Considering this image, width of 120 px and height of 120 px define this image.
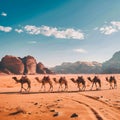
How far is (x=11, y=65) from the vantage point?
12388 centimetres

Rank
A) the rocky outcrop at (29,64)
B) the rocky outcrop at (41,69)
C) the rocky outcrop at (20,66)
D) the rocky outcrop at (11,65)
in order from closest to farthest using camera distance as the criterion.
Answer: the rocky outcrop at (11,65) → the rocky outcrop at (20,66) → the rocky outcrop at (29,64) → the rocky outcrop at (41,69)

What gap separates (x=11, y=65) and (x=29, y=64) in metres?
11.8

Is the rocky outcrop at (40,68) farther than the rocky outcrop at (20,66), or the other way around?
the rocky outcrop at (40,68)

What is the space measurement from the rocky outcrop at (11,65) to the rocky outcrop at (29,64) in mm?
3996

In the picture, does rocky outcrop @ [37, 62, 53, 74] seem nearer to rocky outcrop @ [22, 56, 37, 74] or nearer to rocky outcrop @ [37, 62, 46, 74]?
rocky outcrop @ [37, 62, 46, 74]

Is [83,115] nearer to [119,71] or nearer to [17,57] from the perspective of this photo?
[17,57]

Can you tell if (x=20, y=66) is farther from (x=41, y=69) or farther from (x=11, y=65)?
(x=41, y=69)

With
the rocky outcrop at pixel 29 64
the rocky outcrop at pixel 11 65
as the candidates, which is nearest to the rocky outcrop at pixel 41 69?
the rocky outcrop at pixel 29 64

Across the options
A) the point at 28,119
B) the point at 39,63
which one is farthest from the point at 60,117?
the point at 39,63

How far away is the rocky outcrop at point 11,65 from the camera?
402 ft

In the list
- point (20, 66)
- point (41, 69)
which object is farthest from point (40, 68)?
point (20, 66)

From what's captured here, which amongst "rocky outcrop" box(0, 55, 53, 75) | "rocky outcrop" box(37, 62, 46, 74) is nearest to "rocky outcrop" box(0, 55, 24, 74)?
"rocky outcrop" box(0, 55, 53, 75)

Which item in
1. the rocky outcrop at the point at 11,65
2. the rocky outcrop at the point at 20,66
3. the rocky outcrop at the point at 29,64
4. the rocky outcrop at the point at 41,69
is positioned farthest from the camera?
the rocky outcrop at the point at 41,69

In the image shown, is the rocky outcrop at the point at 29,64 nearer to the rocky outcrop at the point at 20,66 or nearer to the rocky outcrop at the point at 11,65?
the rocky outcrop at the point at 20,66
